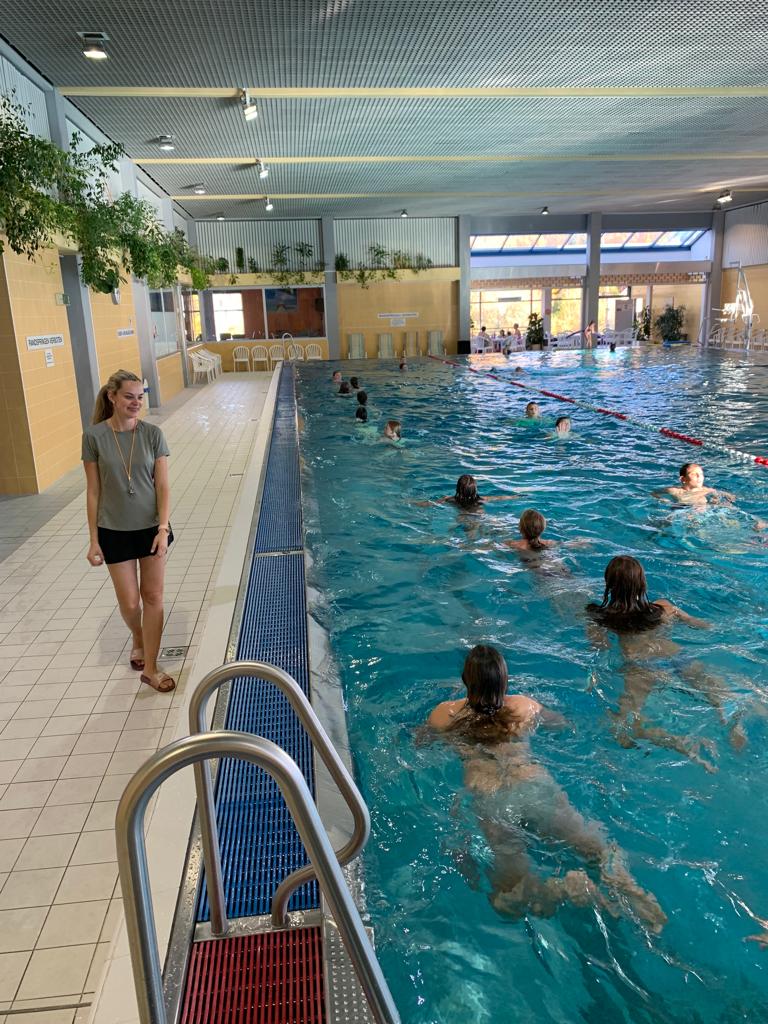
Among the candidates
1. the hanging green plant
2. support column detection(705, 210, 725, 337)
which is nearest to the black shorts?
the hanging green plant

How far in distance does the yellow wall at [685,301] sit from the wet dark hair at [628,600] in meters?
25.9

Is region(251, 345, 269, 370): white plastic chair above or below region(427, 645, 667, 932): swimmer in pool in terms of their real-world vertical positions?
above

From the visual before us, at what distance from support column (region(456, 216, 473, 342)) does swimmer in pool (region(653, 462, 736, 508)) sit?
18773mm

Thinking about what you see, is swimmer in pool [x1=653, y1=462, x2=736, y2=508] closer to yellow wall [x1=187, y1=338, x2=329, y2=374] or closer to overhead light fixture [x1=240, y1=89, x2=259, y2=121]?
overhead light fixture [x1=240, y1=89, x2=259, y2=121]

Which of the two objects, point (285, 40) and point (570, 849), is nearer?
point (570, 849)

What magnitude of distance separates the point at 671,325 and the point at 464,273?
355 inches

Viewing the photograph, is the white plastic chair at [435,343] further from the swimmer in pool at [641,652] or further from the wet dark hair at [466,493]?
the swimmer in pool at [641,652]

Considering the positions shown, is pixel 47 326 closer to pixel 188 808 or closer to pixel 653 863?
pixel 188 808

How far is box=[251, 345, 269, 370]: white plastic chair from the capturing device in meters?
22.5

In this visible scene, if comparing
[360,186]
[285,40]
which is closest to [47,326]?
[285,40]

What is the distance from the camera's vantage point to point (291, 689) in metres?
1.62

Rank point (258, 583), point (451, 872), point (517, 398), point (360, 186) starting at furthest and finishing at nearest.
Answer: point (360, 186), point (517, 398), point (258, 583), point (451, 872)

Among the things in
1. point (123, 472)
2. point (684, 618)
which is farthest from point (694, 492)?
point (123, 472)

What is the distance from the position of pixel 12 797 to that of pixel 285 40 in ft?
24.9
